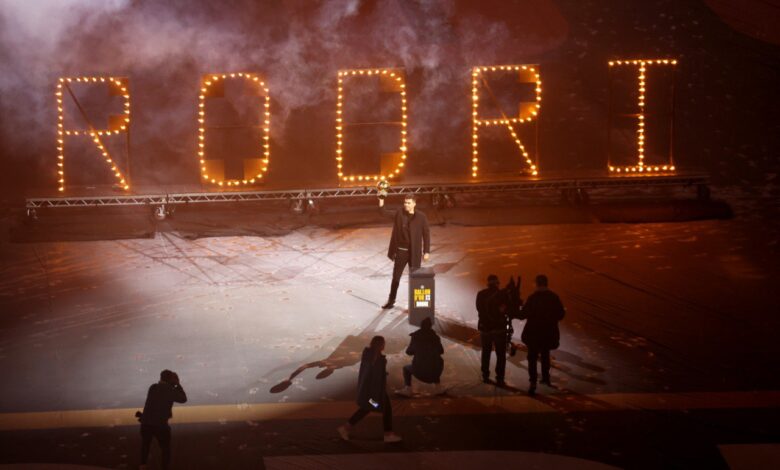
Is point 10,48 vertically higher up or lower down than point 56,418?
higher up

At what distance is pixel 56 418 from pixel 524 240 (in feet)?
29.9

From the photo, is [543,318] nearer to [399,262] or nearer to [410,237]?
[410,237]

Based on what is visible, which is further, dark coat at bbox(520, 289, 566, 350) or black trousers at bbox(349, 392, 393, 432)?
dark coat at bbox(520, 289, 566, 350)

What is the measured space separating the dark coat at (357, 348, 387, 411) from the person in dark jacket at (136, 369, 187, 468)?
5.30 ft

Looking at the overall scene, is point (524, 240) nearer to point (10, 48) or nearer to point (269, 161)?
point (269, 161)

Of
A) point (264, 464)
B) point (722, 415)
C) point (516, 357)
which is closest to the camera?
point (264, 464)

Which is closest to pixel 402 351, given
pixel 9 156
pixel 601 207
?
pixel 601 207

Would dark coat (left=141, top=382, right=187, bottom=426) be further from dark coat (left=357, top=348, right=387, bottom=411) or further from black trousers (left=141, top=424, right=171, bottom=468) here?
dark coat (left=357, top=348, right=387, bottom=411)

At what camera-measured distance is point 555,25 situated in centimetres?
1731

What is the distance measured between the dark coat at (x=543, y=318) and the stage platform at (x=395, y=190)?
767 cm

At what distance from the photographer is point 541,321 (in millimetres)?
7910

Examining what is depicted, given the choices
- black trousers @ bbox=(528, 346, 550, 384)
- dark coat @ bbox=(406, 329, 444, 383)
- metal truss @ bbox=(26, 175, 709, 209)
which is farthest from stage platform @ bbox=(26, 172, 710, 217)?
dark coat @ bbox=(406, 329, 444, 383)

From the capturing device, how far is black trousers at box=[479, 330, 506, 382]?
8.20 m

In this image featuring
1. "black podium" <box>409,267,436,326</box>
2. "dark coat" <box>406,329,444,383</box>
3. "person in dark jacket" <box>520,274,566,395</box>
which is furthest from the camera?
"black podium" <box>409,267,436,326</box>
